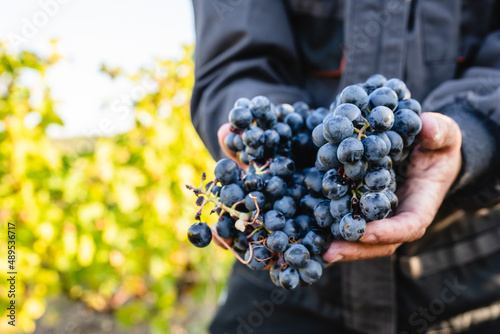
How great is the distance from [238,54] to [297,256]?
0.83m

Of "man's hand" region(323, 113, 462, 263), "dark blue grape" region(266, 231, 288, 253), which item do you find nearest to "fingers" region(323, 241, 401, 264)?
"man's hand" region(323, 113, 462, 263)

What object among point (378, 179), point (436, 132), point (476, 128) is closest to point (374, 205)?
point (378, 179)

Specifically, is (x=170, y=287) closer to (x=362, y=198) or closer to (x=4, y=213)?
(x=4, y=213)

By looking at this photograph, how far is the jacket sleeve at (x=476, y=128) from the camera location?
998 mm

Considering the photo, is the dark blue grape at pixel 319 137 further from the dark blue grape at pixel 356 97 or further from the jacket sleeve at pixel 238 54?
the jacket sleeve at pixel 238 54

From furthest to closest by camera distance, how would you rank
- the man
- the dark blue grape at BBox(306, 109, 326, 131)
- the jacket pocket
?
the jacket pocket < the man < the dark blue grape at BBox(306, 109, 326, 131)

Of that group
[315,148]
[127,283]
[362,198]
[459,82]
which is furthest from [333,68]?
[127,283]

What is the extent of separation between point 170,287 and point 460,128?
87.9 inches

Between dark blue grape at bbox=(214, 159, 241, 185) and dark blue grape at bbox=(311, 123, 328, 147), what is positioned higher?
dark blue grape at bbox=(311, 123, 328, 147)

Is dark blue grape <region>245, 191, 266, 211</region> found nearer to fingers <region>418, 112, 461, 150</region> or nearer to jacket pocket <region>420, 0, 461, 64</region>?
fingers <region>418, 112, 461, 150</region>

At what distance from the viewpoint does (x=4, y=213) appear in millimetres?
2240

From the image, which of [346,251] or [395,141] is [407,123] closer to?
[395,141]

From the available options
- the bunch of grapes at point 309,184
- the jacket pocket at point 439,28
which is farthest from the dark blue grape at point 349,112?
the jacket pocket at point 439,28

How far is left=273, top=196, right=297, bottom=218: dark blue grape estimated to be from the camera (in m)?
0.80
